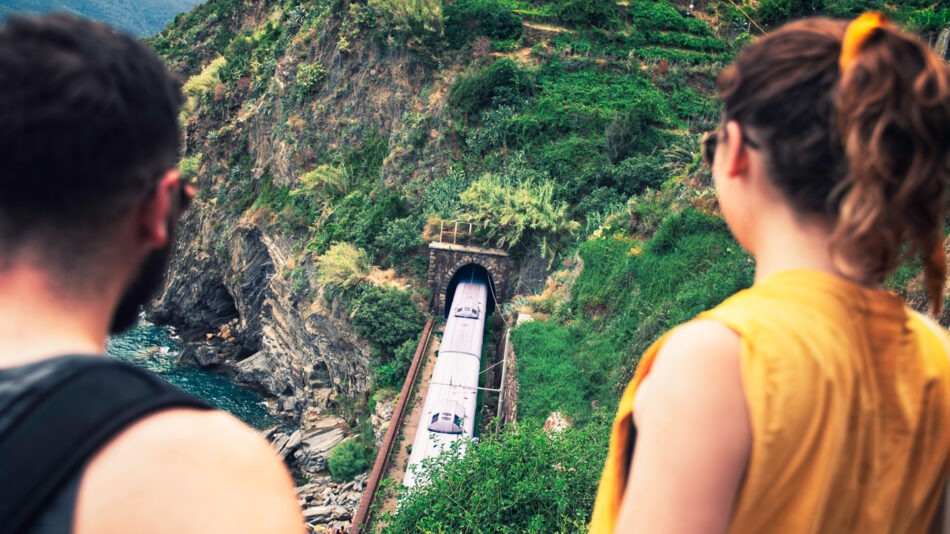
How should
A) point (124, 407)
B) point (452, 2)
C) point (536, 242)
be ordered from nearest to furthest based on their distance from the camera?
point (124, 407), point (536, 242), point (452, 2)

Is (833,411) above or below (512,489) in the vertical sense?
above

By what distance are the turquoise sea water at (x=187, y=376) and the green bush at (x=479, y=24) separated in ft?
58.4

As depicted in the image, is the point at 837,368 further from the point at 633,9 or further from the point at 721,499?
the point at 633,9

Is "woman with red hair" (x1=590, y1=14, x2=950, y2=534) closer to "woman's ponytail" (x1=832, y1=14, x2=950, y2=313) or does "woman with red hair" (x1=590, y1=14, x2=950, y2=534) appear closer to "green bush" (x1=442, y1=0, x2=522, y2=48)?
"woman's ponytail" (x1=832, y1=14, x2=950, y2=313)

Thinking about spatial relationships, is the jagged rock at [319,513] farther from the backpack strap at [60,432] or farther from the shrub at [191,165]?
the shrub at [191,165]

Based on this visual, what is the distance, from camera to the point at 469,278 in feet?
68.3

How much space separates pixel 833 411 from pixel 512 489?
262 inches

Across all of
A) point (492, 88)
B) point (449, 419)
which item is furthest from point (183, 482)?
point (492, 88)

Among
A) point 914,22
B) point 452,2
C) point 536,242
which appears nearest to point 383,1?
point 452,2

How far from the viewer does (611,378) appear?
429 inches

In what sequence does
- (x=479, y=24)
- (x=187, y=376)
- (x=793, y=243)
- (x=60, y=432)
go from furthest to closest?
(x=479, y=24) < (x=187, y=376) < (x=793, y=243) < (x=60, y=432)

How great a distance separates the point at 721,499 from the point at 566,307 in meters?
13.4

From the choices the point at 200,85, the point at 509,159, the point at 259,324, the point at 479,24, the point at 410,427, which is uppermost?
the point at 479,24

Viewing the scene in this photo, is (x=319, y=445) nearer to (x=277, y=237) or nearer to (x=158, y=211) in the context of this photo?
(x=277, y=237)
